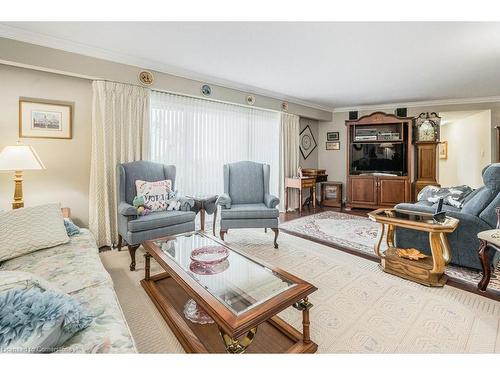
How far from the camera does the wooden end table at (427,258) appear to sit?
2148 mm

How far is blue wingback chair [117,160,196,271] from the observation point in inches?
101

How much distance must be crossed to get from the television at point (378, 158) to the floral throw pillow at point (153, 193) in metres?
4.48

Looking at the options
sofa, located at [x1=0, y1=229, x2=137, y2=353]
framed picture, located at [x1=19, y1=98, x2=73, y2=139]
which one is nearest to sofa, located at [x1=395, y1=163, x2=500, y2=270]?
sofa, located at [x1=0, y1=229, x2=137, y2=353]

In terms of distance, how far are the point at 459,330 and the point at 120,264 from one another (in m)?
2.86

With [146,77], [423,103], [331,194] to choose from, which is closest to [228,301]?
[146,77]

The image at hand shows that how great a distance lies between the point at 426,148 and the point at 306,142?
2.55m

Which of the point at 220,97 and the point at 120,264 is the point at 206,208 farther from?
the point at 220,97

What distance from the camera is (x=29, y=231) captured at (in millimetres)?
1827

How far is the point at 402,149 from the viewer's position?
18.2ft

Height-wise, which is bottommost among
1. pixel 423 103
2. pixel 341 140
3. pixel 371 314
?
pixel 371 314

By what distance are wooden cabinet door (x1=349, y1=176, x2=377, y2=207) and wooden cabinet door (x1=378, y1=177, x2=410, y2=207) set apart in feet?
0.38

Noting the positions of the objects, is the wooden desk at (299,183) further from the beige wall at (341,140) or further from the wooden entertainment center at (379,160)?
the beige wall at (341,140)

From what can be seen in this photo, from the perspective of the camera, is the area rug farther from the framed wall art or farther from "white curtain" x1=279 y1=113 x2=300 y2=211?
the framed wall art

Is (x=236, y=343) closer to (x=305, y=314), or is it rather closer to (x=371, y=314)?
(x=305, y=314)
